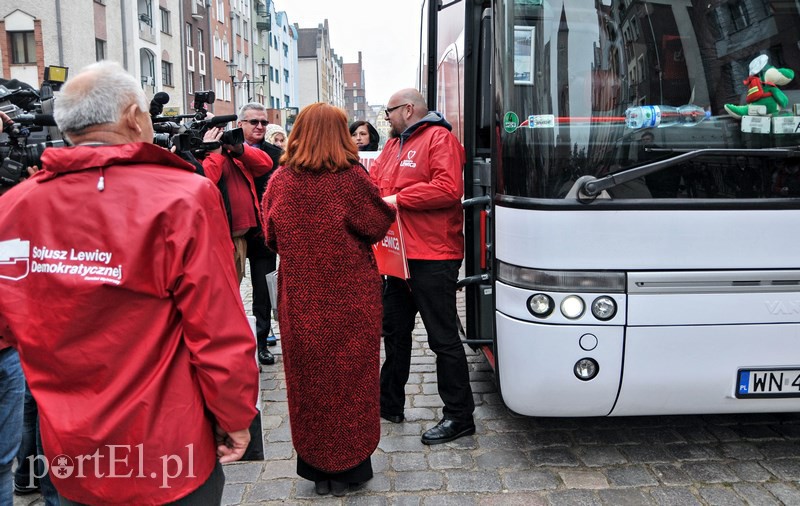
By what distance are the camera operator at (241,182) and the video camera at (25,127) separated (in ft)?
5.57

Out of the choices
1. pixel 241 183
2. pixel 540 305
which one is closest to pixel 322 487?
pixel 540 305

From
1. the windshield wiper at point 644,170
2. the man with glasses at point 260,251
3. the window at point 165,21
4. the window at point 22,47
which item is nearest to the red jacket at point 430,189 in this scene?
the windshield wiper at point 644,170

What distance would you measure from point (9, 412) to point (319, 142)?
5.64 feet

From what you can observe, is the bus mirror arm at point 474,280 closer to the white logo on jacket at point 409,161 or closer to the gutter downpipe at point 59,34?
the white logo on jacket at point 409,161

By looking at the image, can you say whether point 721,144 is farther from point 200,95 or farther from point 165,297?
point 200,95

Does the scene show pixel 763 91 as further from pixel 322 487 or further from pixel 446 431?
pixel 322 487

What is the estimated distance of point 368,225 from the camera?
342cm

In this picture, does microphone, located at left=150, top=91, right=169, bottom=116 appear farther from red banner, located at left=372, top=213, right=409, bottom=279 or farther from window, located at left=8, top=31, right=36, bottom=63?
window, located at left=8, top=31, right=36, bottom=63

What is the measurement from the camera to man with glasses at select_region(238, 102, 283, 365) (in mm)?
5844

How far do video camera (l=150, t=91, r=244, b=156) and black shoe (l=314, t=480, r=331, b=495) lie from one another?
2018mm

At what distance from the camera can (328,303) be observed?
133 inches

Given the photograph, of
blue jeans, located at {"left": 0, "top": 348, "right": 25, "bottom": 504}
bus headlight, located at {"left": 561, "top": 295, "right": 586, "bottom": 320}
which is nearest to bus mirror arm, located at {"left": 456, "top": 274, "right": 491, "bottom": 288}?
bus headlight, located at {"left": 561, "top": 295, "right": 586, "bottom": 320}

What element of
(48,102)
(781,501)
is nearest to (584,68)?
(781,501)

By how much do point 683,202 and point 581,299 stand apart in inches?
26.0
